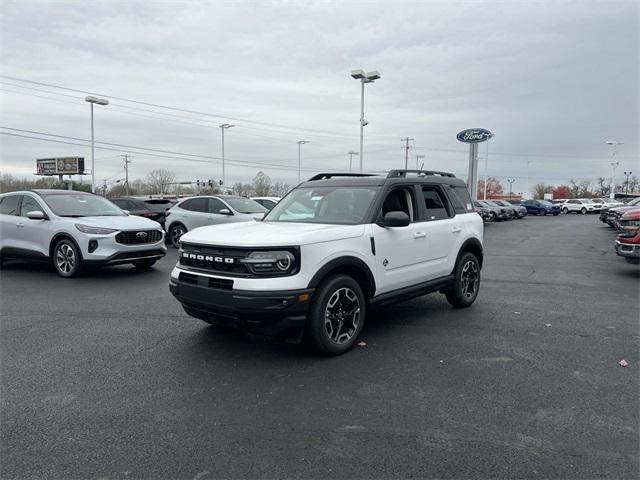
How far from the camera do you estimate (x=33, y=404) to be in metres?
3.69

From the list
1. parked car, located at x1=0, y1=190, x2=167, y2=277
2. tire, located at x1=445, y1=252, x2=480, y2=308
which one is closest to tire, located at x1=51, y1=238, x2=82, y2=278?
parked car, located at x1=0, y1=190, x2=167, y2=277

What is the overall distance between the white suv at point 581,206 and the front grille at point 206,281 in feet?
199

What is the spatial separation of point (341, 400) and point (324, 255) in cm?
141

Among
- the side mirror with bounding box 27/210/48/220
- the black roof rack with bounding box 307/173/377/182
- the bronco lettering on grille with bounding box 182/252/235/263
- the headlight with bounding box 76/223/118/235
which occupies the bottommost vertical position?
the bronco lettering on grille with bounding box 182/252/235/263

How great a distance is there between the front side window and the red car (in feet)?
40.1

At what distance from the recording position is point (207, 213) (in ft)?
48.0

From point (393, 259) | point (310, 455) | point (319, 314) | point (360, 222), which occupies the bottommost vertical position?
point (310, 455)

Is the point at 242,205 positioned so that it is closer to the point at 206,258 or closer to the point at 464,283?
Answer: the point at 464,283

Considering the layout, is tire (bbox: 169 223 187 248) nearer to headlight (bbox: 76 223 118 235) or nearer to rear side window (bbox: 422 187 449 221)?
headlight (bbox: 76 223 118 235)

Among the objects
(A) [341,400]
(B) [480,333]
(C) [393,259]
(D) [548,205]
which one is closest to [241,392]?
(A) [341,400]

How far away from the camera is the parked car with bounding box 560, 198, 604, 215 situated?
184 ft

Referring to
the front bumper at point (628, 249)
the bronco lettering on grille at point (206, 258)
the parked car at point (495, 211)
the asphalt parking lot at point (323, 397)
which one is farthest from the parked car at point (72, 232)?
the parked car at point (495, 211)

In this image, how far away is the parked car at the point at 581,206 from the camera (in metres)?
55.9

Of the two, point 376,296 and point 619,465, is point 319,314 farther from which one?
point 619,465
